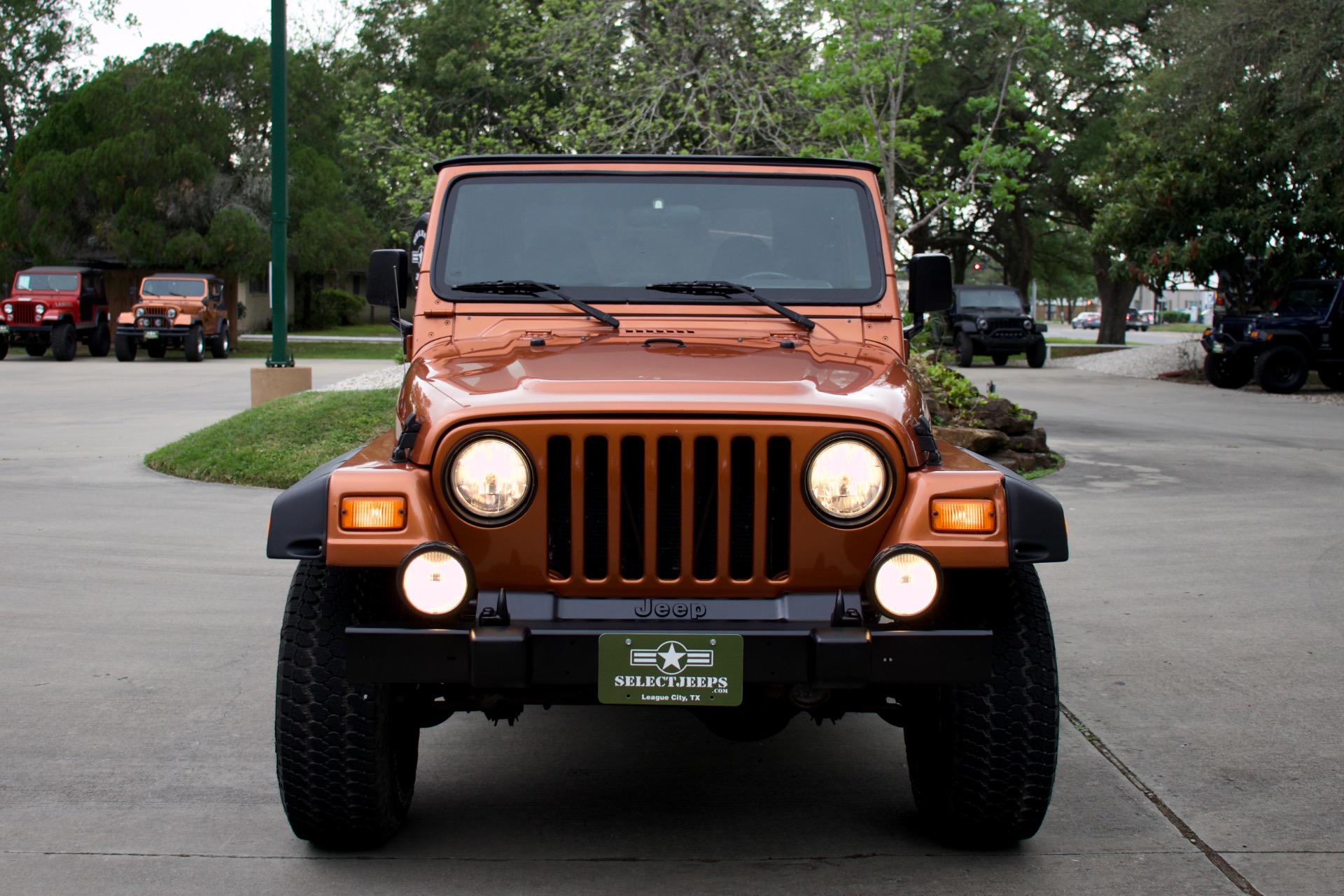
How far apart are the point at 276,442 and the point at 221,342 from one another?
20975 millimetres

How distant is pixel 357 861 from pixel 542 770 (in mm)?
855

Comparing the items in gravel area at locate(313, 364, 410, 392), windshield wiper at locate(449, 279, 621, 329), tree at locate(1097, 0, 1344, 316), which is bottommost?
gravel area at locate(313, 364, 410, 392)

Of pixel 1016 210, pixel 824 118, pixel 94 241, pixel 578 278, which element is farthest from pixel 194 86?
pixel 578 278

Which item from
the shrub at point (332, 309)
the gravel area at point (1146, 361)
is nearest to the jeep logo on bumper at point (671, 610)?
the gravel area at point (1146, 361)

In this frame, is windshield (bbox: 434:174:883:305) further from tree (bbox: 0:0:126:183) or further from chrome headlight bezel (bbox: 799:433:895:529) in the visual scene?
tree (bbox: 0:0:126:183)

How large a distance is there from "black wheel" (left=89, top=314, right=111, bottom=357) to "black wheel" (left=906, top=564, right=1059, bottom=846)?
3056cm

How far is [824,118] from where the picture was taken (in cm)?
1614

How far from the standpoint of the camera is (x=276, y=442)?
11.5 metres

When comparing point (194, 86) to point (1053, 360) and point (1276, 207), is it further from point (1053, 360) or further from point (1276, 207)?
point (1276, 207)

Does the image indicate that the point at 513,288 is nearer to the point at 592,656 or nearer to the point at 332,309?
the point at 592,656

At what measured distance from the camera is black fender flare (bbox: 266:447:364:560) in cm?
321

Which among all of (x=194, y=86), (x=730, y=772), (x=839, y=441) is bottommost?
(x=730, y=772)

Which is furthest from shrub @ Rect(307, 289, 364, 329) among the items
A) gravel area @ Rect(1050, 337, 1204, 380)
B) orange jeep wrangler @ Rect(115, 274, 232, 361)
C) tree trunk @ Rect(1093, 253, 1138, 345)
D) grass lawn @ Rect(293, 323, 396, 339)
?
gravel area @ Rect(1050, 337, 1204, 380)

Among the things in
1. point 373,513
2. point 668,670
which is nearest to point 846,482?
point 668,670
